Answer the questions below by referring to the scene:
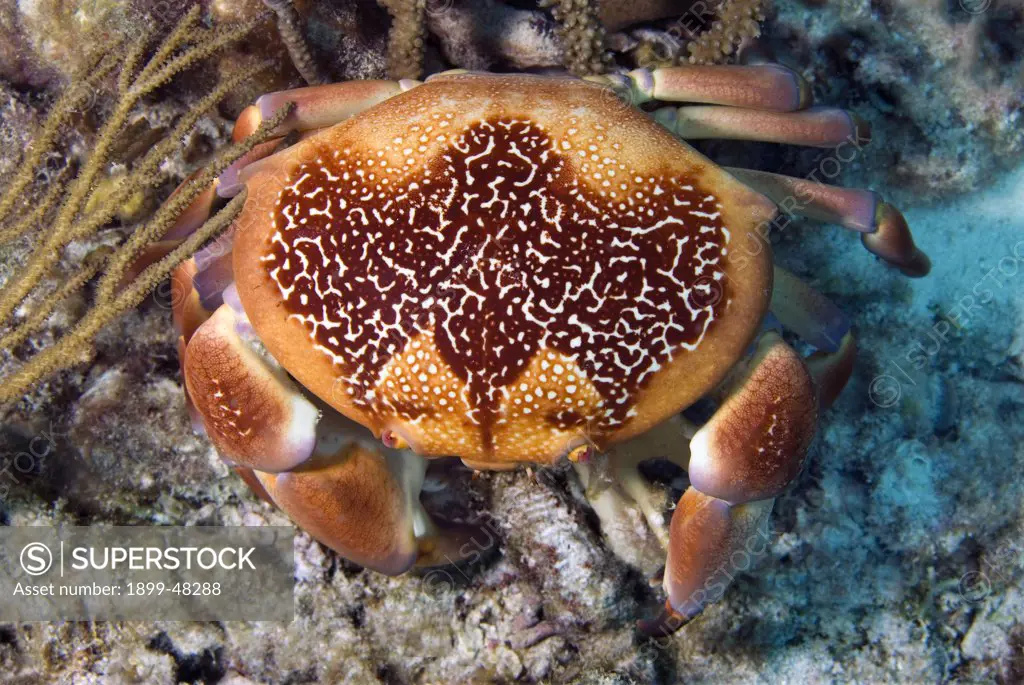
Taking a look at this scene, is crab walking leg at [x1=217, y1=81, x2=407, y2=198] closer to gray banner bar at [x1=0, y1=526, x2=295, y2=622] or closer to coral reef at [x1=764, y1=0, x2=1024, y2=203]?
gray banner bar at [x1=0, y1=526, x2=295, y2=622]

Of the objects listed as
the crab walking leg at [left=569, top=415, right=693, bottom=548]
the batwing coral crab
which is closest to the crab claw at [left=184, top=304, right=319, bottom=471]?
the batwing coral crab

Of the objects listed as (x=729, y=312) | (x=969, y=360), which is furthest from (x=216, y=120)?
(x=969, y=360)

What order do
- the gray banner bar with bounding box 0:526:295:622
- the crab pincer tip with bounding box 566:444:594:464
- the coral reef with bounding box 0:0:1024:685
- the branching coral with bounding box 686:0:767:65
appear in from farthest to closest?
1. the gray banner bar with bounding box 0:526:295:622
2. the coral reef with bounding box 0:0:1024:685
3. the branching coral with bounding box 686:0:767:65
4. the crab pincer tip with bounding box 566:444:594:464

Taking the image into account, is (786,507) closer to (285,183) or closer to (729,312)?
(729,312)

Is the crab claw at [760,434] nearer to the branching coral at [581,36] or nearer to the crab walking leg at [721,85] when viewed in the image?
the crab walking leg at [721,85]

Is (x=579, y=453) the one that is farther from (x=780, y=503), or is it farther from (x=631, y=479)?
(x=780, y=503)

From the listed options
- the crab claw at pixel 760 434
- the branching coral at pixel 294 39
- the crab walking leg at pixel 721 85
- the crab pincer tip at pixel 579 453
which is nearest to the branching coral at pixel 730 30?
the crab walking leg at pixel 721 85
